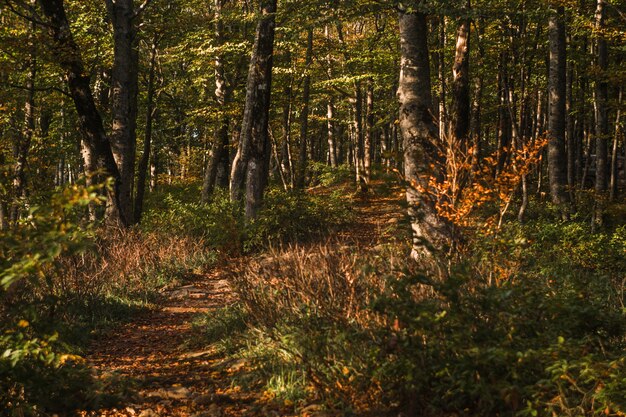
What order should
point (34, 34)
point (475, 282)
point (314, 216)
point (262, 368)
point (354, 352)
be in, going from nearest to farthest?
point (354, 352)
point (475, 282)
point (262, 368)
point (34, 34)
point (314, 216)

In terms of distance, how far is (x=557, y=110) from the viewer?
14.9 m

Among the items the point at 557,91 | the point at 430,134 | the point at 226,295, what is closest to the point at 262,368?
the point at 226,295

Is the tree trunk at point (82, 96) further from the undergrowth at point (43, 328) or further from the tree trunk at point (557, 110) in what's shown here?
the tree trunk at point (557, 110)

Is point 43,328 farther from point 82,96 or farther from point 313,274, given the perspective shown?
point 82,96

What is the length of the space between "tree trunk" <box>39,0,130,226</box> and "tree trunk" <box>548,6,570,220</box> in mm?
11122

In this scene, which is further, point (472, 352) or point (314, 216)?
point (314, 216)

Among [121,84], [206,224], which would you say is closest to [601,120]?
[206,224]

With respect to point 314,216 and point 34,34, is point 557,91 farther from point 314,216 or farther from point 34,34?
point 34,34

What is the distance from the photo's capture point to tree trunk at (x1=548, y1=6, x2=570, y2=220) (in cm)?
1466

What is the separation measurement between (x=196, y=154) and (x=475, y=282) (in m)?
29.4

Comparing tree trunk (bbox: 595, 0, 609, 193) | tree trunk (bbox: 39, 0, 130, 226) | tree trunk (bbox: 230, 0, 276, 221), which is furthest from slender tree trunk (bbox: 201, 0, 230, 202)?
tree trunk (bbox: 595, 0, 609, 193)

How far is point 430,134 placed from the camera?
7.96m

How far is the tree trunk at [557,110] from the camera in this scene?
14.7 metres

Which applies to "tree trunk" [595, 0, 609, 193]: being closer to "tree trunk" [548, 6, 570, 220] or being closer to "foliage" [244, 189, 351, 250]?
"tree trunk" [548, 6, 570, 220]
